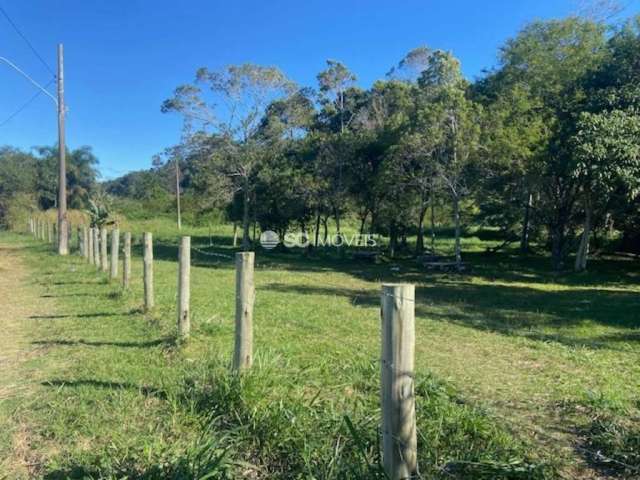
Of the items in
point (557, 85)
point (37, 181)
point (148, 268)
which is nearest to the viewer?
point (148, 268)

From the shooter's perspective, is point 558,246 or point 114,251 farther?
point 558,246

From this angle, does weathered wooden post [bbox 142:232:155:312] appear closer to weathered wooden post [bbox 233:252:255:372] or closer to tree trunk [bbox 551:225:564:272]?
weathered wooden post [bbox 233:252:255:372]

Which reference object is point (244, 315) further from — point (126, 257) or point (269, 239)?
point (269, 239)

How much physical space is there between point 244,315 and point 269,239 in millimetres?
27074

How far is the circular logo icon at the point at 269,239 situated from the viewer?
102 feet

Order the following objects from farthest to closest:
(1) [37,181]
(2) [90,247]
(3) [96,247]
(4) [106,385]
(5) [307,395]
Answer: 1. (1) [37,181]
2. (2) [90,247]
3. (3) [96,247]
4. (4) [106,385]
5. (5) [307,395]

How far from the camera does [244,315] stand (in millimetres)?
4414

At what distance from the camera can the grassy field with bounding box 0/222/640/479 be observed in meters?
3.07

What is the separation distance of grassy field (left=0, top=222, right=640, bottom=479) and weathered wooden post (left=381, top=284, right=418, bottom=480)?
0.65 feet

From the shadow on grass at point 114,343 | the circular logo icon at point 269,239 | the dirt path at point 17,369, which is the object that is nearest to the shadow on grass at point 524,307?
the shadow on grass at point 114,343

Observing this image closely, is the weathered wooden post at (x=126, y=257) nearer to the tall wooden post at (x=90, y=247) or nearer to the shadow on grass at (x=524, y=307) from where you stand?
the shadow on grass at (x=524, y=307)

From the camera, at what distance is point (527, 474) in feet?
9.33

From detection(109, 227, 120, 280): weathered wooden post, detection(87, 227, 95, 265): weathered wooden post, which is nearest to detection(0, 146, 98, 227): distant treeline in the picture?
detection(87, 227, 95, 265): weathered wooden post

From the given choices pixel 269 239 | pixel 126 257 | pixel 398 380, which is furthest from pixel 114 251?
pixel 269 239
